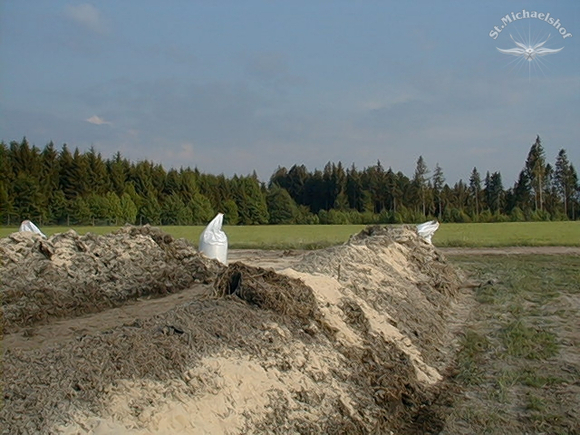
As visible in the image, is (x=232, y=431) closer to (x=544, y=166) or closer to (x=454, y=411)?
(x=454, y=411)

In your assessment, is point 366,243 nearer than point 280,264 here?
Yes

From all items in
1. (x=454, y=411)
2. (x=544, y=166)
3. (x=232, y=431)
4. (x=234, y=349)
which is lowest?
(x=454, y=411)

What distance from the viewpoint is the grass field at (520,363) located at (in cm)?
514

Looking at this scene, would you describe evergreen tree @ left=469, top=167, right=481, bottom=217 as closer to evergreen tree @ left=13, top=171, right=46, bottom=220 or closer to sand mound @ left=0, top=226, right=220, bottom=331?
evergreen tree @ left=13, top=171, right=46, bottom=220

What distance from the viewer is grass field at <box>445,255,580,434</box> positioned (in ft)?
16.9

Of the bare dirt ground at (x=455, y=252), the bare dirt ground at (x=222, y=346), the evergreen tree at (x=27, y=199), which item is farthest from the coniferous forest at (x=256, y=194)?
the bare dirt ground at (x=222, y=346)

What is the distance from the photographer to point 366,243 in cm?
1220

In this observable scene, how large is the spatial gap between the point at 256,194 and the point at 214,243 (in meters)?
70.6

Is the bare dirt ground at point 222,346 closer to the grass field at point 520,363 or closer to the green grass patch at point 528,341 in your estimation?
the grass field at point 520,363

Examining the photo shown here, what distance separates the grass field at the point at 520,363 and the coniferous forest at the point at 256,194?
1972 inches

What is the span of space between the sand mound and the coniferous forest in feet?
148

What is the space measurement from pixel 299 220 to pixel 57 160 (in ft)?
109

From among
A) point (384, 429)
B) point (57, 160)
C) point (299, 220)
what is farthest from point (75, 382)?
point (299, 220)

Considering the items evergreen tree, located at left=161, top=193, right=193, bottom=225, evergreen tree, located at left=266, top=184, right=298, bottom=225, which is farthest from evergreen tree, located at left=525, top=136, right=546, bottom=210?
evergreen tree, located at left=161, top=193, right=193, bottom=225
